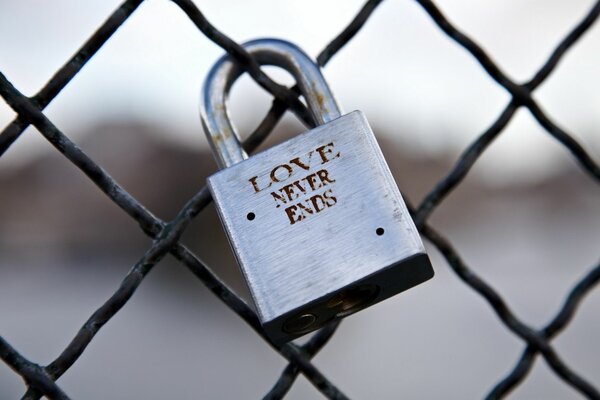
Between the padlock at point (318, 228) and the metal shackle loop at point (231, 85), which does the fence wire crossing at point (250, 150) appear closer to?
the metal shackle loop at point (231, 85)

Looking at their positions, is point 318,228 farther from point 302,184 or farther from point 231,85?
point 231,85

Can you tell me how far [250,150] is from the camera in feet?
2.12

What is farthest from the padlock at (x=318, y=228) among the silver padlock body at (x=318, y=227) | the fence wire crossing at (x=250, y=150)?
the fence wire crossing at (x=250, y=150)

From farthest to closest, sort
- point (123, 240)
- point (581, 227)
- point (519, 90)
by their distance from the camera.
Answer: point (581, 227)
point (123, 240)
point (519, 90)

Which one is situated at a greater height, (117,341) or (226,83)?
(226,83)

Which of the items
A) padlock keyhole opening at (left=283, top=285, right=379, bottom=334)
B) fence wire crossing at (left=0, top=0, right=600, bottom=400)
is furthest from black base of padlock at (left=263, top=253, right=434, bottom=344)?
fence wire crossing at (left=0, top=0, right=600, bottom=400)

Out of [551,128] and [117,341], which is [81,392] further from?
[551,128]

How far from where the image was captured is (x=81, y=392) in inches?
170

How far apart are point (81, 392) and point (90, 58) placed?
404cm

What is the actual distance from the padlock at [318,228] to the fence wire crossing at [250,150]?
12cm

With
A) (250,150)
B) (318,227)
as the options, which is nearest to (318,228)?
(318,227)

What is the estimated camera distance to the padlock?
0.50m

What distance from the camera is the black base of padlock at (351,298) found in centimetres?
50

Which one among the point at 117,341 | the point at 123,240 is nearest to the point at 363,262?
the point at 117,341
